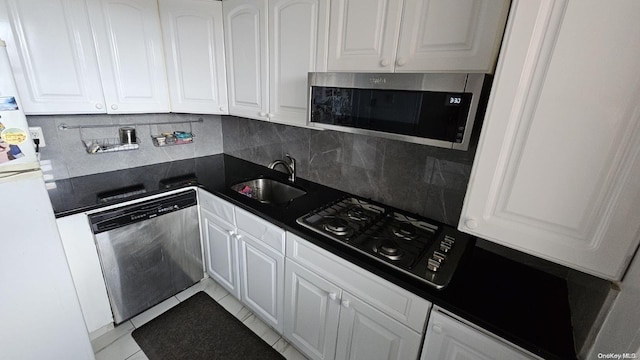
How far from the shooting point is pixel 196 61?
1880 mm

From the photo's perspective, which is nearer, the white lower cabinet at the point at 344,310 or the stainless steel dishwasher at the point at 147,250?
the white lower cabinet at the point at 344,310

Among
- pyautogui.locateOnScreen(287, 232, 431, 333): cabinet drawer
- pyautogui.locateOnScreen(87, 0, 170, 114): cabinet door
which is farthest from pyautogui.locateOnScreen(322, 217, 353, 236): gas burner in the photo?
pyautogui.locateOnScreen(87, 0, 170, 114): cabinet door

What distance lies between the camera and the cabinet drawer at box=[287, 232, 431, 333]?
1022 mm

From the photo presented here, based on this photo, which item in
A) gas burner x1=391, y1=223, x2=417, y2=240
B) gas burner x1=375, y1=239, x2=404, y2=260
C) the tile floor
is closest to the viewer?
gas burner x1=375, y1=239, x2=404, y2=260

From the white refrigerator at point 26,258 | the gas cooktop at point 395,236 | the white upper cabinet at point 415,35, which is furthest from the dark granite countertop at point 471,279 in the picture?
the white upper cabinet at point 415,35

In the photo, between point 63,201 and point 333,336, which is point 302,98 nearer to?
point 333,336

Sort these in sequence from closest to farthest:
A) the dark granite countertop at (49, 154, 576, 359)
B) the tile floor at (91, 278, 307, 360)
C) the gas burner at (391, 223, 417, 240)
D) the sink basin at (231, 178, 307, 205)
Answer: the dark granite countertop at (49, 154, 576, 359)
the gas burner at (391, 223, 417, 240)
the tile floor at (91, 278, 307, 360)
the sink basin at (231, 178, 307, 205)

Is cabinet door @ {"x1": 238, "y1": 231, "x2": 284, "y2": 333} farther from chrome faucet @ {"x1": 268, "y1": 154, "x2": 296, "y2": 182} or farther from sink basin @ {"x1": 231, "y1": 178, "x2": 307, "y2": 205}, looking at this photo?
chrome faucet @ {"x1": 268, "y1": 154, "x2": 296, "y2": 182}

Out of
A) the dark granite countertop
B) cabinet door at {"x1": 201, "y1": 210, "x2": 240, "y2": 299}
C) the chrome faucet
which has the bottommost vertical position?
cabinet door at {"x1": 201, "y1": 210, "x2": 240, "y2": 299}

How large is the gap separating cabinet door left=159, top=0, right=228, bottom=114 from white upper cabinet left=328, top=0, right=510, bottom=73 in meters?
0.99

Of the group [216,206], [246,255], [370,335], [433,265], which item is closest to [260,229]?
[246,255]

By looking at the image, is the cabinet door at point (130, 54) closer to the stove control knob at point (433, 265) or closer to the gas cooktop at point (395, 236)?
the gas cooktop at point (395, 236)

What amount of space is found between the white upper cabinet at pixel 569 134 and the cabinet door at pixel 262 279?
1.13m

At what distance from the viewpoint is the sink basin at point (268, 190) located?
2027mm
